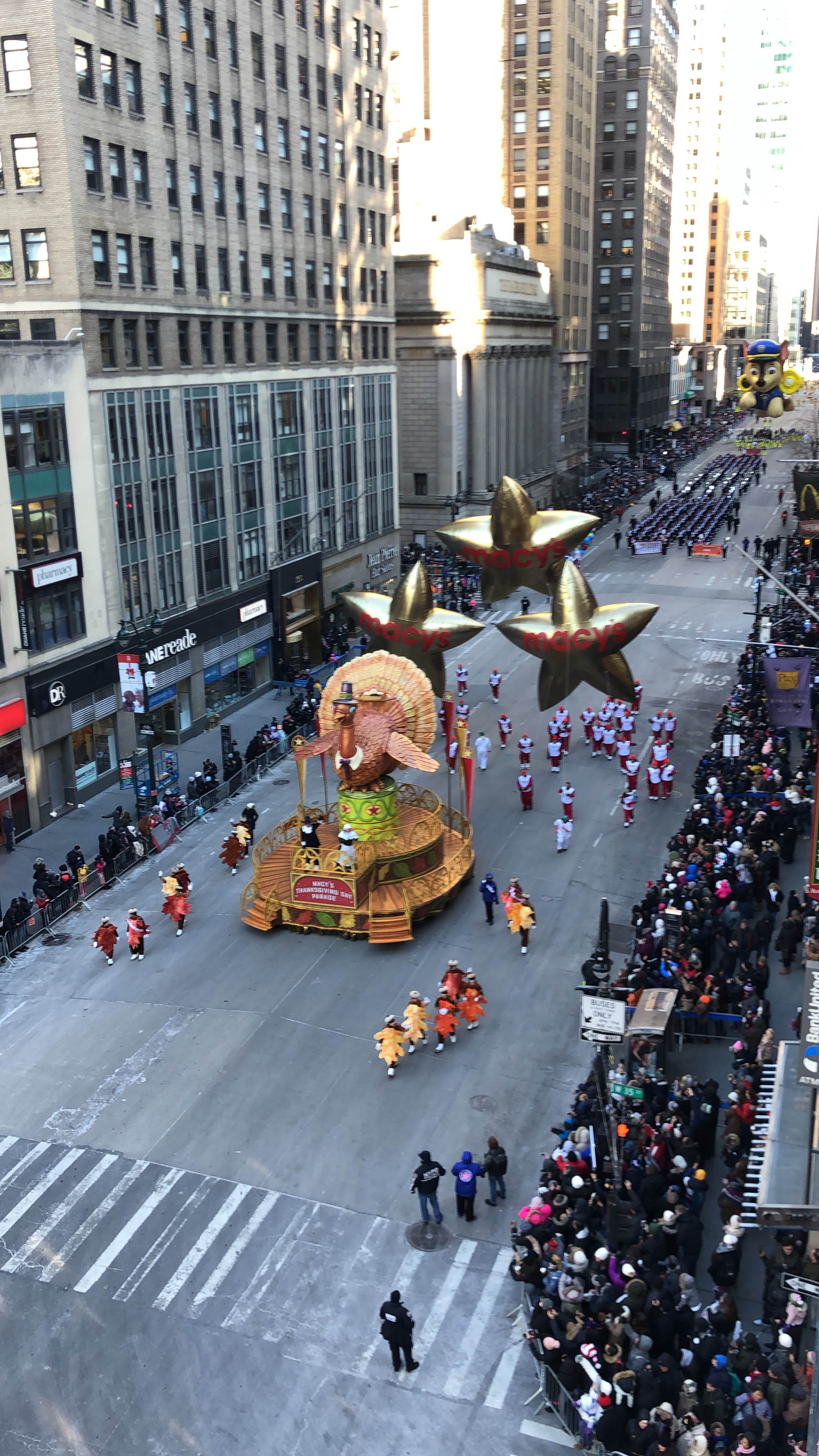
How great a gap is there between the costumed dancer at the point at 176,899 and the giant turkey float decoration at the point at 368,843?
1.32m

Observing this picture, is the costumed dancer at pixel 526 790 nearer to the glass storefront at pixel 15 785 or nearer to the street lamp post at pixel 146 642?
the street lamp post at pixel 146 642

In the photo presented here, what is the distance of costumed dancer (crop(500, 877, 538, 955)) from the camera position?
79.8 feet

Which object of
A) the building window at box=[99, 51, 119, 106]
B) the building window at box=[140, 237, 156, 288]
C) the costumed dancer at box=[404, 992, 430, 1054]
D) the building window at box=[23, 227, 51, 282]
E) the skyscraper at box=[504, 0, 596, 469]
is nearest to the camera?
the costumed dancer at box=[404, 992, 430, 1054]

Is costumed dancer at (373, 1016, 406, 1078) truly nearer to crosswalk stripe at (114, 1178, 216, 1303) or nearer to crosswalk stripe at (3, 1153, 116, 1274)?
crosswalk stripe at (114, 1178, 216, 1303)

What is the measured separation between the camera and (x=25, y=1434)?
45.0 feet

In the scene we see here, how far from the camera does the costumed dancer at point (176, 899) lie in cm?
2564

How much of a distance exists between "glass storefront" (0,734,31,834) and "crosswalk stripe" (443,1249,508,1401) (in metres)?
19.8

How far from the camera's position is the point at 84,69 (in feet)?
110

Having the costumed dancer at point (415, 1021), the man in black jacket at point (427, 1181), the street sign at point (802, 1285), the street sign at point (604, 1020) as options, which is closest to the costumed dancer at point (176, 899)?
the costumed dancer at point (415, 1021)

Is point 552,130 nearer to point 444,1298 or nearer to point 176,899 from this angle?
point 176,899

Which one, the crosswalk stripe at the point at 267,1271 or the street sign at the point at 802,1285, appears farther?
the crosswalk stripe at the point at 267,1271

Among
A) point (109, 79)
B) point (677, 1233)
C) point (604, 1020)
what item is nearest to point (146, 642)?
point (109, 79)

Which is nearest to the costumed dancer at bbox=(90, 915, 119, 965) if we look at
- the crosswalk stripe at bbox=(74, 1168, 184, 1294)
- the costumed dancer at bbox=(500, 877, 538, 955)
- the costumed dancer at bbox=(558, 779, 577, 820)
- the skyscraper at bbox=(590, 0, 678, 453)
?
the crosswalk stripe at bbox=(74, 1168, 184, 1294)

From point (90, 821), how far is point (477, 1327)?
2128 centimetres
